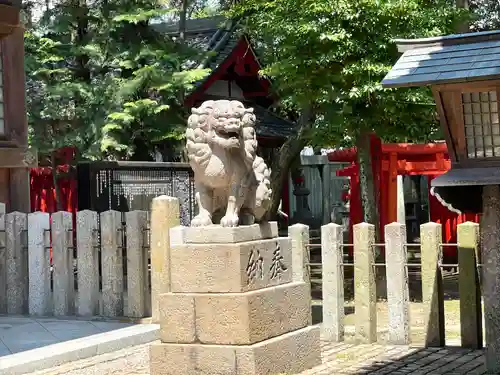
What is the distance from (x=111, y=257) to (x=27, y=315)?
1.47 metres

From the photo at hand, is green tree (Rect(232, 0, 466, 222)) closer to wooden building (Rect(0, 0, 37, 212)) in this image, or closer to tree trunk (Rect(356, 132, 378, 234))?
tree trunk (Rect(356, 132, 378, 234))

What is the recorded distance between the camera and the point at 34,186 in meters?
20.2

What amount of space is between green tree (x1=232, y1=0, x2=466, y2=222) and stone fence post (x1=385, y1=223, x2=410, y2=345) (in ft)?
12.4

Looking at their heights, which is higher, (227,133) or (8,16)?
(8,16)

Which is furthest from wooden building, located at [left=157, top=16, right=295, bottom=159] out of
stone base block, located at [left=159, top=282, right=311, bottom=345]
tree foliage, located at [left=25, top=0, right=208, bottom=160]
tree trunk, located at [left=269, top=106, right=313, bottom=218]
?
stone base block, located at [left=159, top=282, right=311, bottom=345]

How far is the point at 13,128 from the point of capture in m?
13.9

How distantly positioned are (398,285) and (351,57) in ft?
15.8

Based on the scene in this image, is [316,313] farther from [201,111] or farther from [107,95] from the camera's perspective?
[107,95]

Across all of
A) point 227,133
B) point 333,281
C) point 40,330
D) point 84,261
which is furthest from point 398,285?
point 40,330

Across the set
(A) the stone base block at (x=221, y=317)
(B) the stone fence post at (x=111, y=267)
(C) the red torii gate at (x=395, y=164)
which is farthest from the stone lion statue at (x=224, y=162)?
(C) the red torii gate at (x=395, y=164)

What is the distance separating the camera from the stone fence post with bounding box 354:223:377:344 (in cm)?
1017

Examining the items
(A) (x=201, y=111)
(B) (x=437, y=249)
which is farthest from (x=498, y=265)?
(A) (x=201, y=111)

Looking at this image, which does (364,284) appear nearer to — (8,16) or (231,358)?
(231,358)

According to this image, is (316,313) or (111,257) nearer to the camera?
(111,257)
